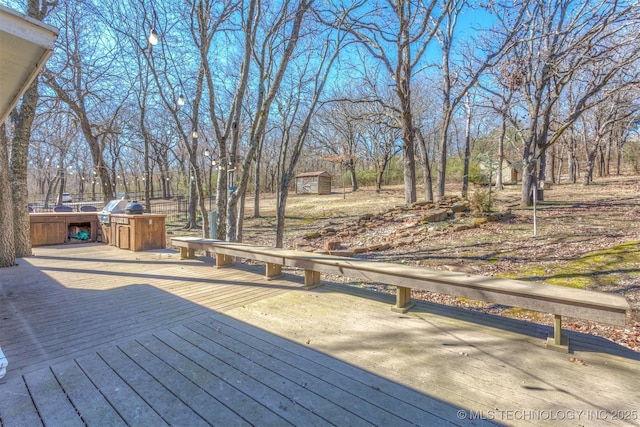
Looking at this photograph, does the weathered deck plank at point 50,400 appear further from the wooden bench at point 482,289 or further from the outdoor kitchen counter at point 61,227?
the outdoor kitchen counter at point 61,227

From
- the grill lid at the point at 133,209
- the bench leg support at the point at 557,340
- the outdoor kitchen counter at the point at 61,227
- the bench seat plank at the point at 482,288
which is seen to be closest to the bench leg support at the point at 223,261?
the bench seat plank at the point at 482,288

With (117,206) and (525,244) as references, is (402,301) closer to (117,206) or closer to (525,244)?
(525,244)

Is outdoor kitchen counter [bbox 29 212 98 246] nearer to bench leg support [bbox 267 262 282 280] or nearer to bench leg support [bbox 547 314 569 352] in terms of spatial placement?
bench leg support [bbox 267 262 282 280]

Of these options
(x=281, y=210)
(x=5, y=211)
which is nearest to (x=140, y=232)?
(x=5, y=211)

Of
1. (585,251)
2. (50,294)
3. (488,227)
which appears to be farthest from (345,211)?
(50,294)

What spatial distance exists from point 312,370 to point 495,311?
3.48 metres

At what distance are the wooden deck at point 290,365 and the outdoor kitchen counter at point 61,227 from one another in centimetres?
512

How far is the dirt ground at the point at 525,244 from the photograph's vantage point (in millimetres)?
4723

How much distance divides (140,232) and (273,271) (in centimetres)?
418

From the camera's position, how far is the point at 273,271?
4.71m

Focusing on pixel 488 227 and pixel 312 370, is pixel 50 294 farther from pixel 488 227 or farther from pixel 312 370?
pixel 488 227

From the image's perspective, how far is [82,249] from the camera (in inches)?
295

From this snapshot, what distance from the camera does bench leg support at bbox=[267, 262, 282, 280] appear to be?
4.66 metres

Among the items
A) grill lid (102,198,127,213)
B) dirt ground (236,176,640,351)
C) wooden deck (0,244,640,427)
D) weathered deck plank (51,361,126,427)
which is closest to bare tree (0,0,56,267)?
grill lid (102,198,127,213)
